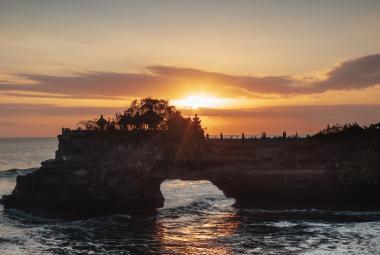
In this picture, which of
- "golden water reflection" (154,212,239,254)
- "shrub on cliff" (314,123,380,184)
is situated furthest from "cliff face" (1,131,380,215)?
"golden water reflection" (154,212,239,254)

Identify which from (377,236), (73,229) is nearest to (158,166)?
(73,229)

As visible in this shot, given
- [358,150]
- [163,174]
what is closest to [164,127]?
[163,174]

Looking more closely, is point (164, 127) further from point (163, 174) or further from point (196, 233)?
point (196, 233)

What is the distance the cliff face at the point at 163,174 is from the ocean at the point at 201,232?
3.47 meters

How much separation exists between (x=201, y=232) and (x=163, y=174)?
56.7 feet

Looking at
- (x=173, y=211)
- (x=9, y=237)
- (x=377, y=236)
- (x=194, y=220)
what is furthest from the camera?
(x=173, y=211)

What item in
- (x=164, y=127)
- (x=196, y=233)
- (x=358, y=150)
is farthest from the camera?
(x=164, y=127)

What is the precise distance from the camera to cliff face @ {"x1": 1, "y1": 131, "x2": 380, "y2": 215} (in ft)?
177

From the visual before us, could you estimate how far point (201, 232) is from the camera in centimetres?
4125

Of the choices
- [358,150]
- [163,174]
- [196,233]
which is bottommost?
[196,233]

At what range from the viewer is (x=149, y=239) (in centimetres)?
3869

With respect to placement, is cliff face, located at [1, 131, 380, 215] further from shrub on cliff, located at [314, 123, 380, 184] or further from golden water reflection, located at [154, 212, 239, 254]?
golden water reflection, located at [154, 212, 239, 254]

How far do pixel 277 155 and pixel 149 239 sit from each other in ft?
83.3

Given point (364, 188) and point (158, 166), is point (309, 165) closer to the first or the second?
point (364, 188)
